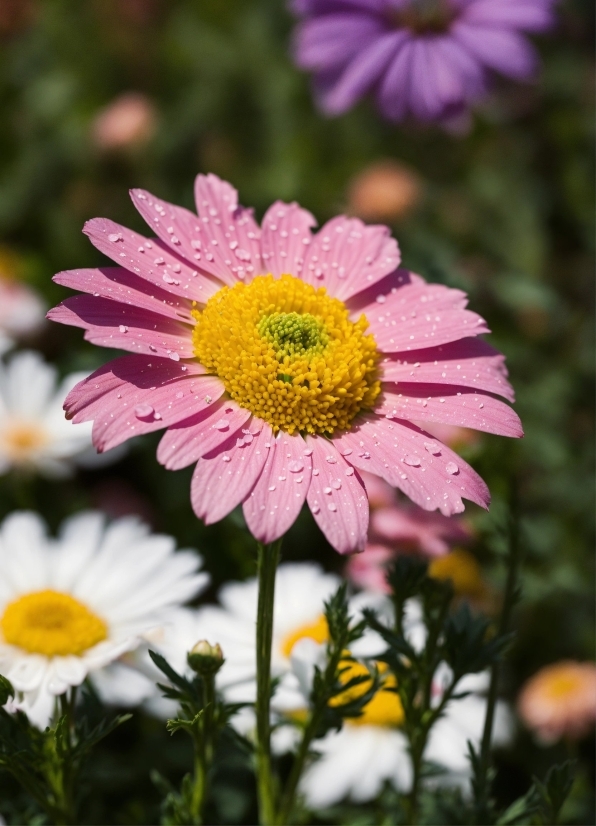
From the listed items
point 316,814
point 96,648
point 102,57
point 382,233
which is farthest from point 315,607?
point 102,57

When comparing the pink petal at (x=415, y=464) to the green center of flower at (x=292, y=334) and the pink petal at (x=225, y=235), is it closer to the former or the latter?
the green center of flower at (x=292, y=334)

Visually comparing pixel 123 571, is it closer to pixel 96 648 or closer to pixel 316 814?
pixel 96 648

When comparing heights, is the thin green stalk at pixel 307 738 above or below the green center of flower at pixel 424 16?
below

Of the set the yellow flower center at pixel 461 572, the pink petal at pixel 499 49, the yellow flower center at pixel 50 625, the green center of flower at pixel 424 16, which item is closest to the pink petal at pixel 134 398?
the yellow flower center at pixel 50 625

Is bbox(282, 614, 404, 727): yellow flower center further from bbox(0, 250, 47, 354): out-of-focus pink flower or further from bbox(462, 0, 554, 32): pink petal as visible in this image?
bbox(462, 0, 554, 32): pink petal

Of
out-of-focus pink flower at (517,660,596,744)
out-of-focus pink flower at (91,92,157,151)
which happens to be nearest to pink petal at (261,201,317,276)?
out-of-focus pink flower at (517,660,596,744)

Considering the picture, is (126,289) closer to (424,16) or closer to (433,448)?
(433,448)
